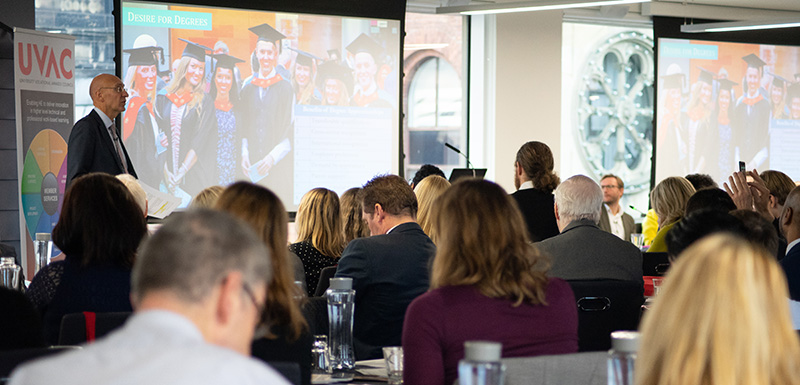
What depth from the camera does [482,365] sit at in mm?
1537

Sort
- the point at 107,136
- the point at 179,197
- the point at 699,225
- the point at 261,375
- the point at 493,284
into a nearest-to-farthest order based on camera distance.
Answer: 1. the point at 261,375
2. the point at 493,284
3. the point at 699,225
4. the point at 107,136
5. the point at 179,197

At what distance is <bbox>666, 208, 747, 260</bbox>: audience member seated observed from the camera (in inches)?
96.2

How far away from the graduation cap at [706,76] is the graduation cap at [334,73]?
4.20 m

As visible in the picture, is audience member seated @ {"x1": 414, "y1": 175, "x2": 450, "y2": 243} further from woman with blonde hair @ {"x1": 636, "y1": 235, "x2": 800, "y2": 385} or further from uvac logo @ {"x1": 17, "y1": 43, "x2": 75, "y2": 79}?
uvac logo @ {"x1": 17, "y1": 43, "x2": 75, "y2": 79}

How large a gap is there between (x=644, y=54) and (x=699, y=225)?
26.8ft

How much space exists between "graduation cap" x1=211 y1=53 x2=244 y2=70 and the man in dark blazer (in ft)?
8.12

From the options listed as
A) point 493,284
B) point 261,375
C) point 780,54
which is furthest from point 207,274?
point 780,54

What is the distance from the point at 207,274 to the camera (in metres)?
1.15

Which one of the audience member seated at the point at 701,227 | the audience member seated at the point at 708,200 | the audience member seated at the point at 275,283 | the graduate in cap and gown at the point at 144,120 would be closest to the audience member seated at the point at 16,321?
the audience member seated at the point at 275,283

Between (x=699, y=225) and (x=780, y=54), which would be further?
(x=780, y=54)

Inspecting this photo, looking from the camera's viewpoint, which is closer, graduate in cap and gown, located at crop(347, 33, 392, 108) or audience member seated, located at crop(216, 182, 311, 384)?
audience member seated, located at crop(216, 182, 311, 384)

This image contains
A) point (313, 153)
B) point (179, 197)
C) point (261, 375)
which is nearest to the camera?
point (261, 375)

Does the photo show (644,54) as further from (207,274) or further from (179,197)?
(207,274)

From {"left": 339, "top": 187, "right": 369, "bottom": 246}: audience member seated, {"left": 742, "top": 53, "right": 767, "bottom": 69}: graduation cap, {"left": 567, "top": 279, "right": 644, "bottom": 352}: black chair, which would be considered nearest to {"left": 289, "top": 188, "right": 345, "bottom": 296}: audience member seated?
{"left": 339, "top": 187, "right": 369, "bottom": 246}: audience member seated
